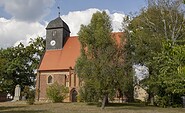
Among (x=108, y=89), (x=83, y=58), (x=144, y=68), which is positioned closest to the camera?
(x=108, y=89)

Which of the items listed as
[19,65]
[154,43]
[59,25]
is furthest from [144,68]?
[19,65]

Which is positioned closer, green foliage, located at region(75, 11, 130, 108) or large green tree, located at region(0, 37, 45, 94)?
green foliage, located at region(75, 11, 130, 108)

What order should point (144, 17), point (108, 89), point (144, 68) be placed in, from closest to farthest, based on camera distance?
point (108, 89) < point (144, 17) < point (144, 68)

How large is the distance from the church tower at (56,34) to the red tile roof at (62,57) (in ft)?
3.23

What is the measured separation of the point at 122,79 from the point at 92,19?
10550 millimetres

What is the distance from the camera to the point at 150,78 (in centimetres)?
3609

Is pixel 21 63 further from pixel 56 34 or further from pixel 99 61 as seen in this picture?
pixel 99 61

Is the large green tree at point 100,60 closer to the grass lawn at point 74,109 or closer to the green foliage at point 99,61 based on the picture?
the green foliage at point 99,61

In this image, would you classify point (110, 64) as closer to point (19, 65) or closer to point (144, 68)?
point (144, 68)

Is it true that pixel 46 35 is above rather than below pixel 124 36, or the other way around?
above

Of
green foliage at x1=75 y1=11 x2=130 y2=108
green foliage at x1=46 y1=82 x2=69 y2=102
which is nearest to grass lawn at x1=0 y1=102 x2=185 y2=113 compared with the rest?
green foliage at x1=75 y1=11 x2=130 y2=108

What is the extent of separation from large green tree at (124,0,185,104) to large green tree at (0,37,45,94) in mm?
28669

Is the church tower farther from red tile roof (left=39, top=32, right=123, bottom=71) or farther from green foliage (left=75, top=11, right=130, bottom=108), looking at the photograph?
green foliage (left=75, top=11, right=130, bottom=108)

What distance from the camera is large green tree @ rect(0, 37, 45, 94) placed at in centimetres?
5916
